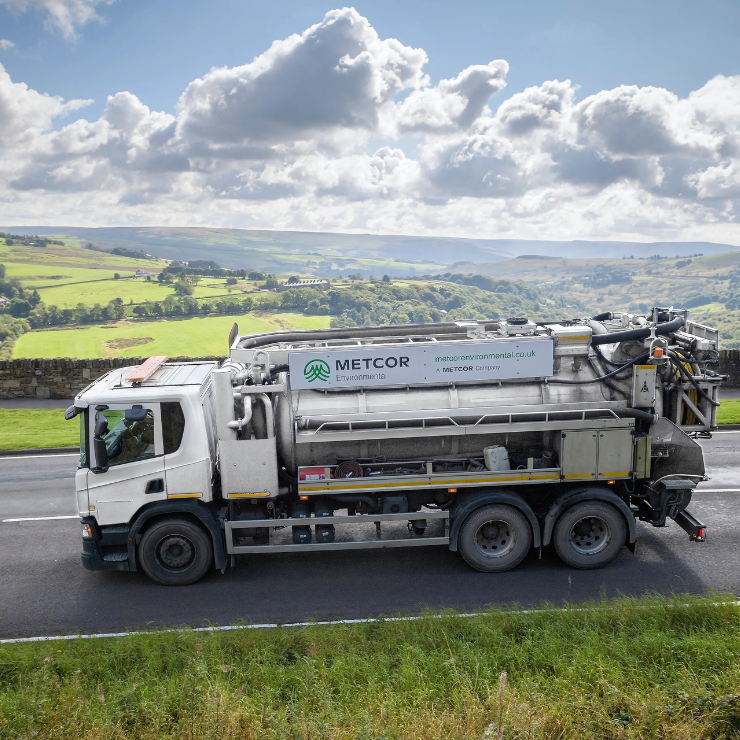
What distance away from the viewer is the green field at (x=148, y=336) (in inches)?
1469

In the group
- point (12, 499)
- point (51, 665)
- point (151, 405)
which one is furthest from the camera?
point (12, 499)

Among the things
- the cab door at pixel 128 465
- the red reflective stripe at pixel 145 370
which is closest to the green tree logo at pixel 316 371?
the cab door at pixel 128 465

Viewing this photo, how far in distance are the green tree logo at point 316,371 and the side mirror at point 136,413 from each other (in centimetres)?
229

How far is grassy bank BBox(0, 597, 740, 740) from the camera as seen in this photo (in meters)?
5.41

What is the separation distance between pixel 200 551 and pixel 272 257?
14640 cm

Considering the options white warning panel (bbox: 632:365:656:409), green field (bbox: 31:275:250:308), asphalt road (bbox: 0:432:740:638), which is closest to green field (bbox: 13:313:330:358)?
green field (bbox: 31:275:250:308)

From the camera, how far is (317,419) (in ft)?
28.1

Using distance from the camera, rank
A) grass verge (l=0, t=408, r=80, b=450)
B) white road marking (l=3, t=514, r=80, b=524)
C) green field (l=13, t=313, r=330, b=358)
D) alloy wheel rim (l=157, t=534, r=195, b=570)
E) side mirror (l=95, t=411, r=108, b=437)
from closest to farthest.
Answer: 1. side mirror (l=95, t=411, r=108, b=437)
2. alloy wheel rim (l=157, t=534, r=195, b=570)
3. white road marking (l=3, t=514, r=80, b=524)
4. grass verge (l=0, t=408, r=80, b=450)
5. green field (l=13, t=313, r=330, b=358)

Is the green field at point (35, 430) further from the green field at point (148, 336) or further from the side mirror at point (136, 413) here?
the green field at point (148, 336)

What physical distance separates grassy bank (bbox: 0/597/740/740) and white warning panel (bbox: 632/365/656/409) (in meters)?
2.71

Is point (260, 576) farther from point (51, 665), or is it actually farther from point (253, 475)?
point (51, 665)

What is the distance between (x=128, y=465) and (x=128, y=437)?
390 millimetres

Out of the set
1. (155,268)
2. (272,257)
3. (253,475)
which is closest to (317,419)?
(253,475)

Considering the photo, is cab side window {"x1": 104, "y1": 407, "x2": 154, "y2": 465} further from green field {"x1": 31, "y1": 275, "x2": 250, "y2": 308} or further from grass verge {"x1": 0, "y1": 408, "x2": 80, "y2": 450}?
green field {"x1": 31, "y1": 275, "x2": 250, "y2": 308}
